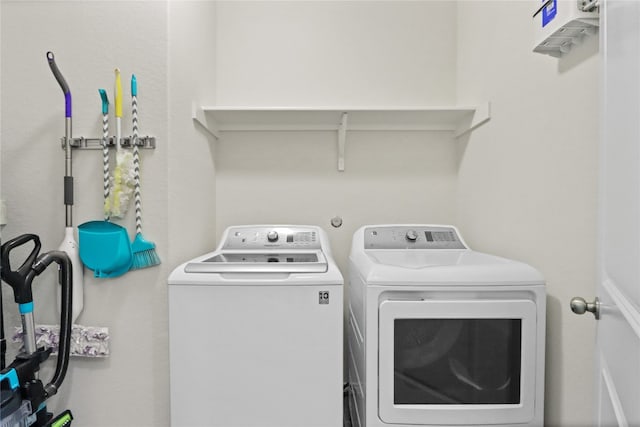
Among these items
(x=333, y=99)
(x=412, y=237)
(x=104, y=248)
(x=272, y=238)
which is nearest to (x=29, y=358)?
(x=104, y=248)

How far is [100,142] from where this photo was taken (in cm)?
152

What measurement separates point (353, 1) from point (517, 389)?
2249mm

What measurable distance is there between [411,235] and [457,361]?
77 centimetres

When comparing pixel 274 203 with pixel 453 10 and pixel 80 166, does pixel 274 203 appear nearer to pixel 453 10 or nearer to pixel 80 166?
pixel 80 166

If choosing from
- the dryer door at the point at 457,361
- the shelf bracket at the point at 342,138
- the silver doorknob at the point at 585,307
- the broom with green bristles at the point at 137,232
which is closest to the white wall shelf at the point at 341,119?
the shelf bracket at the point at 342,138

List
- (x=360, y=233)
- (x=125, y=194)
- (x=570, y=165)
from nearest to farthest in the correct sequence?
(x=570, y=165) → (x=125, y=194) → (x=360, y=233)

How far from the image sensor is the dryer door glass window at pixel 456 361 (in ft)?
4.19

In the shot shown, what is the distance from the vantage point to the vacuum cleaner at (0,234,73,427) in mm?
1177

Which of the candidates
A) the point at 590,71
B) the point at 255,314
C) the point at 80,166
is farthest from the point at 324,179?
the point at 590,71

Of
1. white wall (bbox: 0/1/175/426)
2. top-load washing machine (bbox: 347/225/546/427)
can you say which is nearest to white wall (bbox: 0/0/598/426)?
white wall (bbox: 0/1/175/426)

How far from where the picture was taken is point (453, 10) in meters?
2.23

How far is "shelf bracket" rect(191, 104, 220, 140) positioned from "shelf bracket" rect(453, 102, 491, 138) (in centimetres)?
145

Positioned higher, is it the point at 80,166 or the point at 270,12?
the point at 270,12

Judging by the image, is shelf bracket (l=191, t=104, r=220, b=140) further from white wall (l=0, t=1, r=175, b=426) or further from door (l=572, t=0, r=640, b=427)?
door (l=572, t=0, r=640, b=427)
